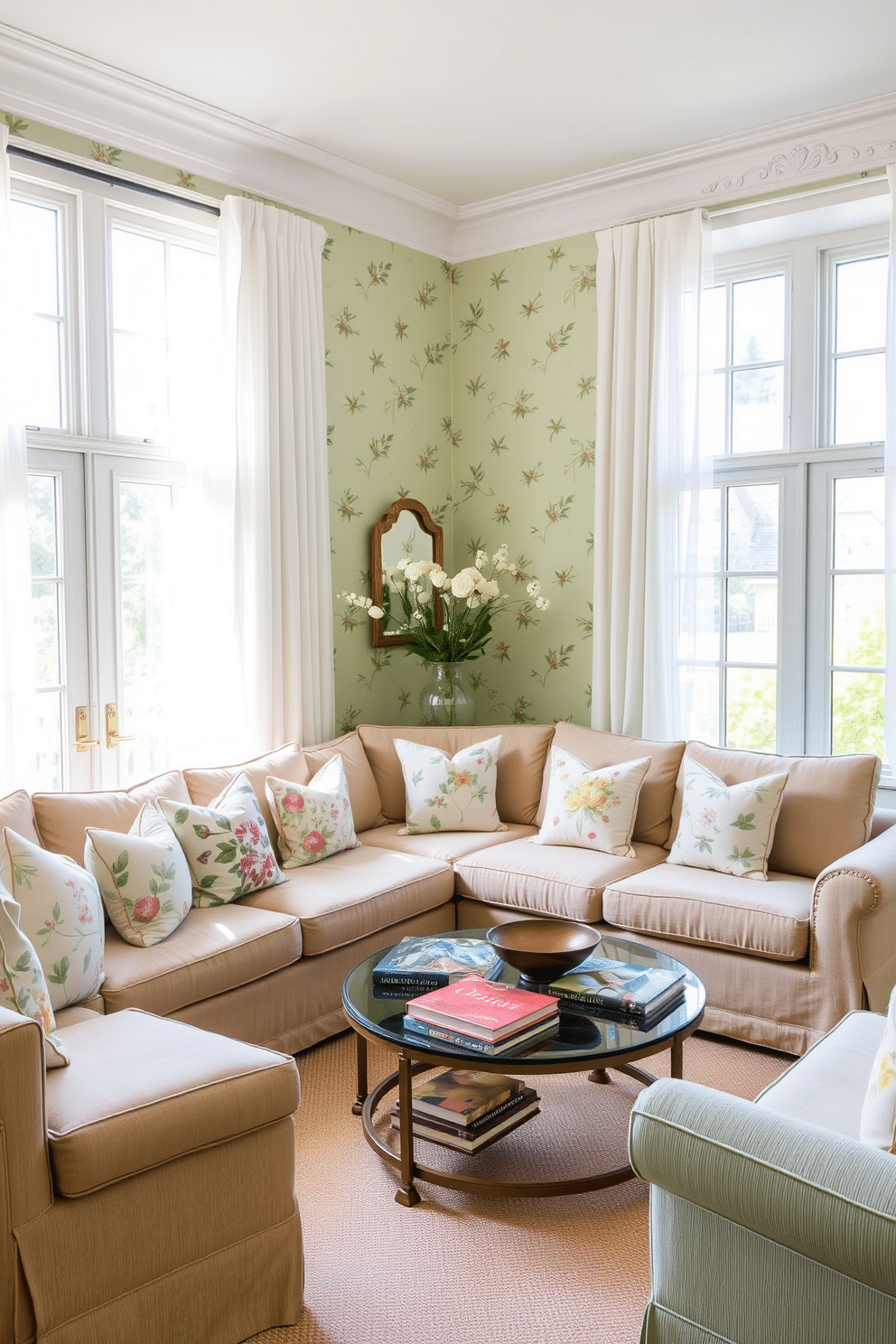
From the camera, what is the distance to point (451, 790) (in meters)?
4.20

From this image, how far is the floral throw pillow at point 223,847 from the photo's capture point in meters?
3.30

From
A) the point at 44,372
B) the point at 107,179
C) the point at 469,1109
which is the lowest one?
the point at 469,1109

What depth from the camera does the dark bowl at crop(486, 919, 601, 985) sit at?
2598 millimetres

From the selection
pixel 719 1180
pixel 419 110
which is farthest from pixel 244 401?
pixel 719 1180

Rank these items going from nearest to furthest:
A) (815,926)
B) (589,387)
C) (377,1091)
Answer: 1. (377,1091)
2. (815,926)
3. (589,387)

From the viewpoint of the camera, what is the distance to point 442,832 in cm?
420

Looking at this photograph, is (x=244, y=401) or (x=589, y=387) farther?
(x=589, y=387)

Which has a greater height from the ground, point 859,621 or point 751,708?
point 859,621

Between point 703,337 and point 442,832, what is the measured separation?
2164mm

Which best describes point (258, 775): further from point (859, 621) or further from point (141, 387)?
point (859, 621)

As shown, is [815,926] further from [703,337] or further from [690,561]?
[703,337]

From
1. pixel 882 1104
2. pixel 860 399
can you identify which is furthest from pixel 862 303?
pixel 882 1104

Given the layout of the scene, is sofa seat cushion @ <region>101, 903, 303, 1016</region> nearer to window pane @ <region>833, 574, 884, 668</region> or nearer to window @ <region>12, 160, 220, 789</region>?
window @ <region>12, 160, 220, 789</region>

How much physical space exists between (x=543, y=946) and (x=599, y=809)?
1.22 m
